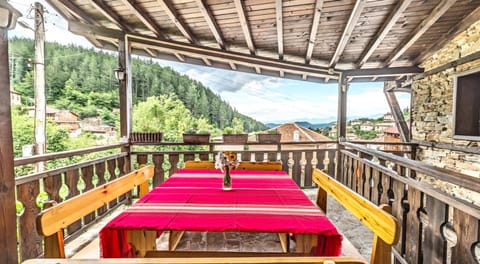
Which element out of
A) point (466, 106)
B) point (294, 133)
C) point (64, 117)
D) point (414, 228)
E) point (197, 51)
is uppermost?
point (197, 51)

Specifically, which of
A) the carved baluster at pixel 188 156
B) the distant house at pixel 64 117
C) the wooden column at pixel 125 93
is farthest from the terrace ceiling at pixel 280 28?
the distant house at pixel 64 117

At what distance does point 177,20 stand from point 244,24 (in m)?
0.89

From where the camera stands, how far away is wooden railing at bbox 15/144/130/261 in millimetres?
2000

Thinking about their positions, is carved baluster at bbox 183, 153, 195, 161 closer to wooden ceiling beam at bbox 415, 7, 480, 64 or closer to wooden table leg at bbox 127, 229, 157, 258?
wooden table leg at bbox 127, 229, 157, 258

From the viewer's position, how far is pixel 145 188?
7.00 feet

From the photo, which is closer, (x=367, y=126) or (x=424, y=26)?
(x=424, y=26)

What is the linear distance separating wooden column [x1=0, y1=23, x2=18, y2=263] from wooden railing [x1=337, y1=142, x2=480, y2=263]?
207 centimetres

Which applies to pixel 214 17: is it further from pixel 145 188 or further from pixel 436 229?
pixel 436 229

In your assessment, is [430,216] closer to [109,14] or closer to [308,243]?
[308,243]

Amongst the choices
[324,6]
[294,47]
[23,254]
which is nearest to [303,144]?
[294,47]

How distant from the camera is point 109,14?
336 centimetres

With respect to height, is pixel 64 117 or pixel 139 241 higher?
pixel 64 117

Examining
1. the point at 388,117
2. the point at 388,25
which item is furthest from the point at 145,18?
the point at 388,117

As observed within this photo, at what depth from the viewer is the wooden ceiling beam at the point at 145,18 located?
3016 millimetres
